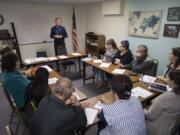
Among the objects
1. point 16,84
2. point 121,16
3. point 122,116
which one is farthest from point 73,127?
point 121,16

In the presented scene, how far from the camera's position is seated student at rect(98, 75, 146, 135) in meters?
1.18

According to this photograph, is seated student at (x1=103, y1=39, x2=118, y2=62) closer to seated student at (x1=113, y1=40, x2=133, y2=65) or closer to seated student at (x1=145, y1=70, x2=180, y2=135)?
seated student at (x1=113, y1=40, x2=133, y2=65)

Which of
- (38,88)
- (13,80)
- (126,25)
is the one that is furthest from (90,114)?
(126,25)

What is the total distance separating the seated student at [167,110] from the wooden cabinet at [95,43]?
4402 millimetres

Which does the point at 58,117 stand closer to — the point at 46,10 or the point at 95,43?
the point at 95,43

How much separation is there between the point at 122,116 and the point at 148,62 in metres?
2.04

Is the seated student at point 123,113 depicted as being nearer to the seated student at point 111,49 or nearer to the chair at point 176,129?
the chair at point 176,129

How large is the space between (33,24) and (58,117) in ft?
17.5

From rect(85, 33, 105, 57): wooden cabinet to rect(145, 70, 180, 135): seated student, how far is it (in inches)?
173

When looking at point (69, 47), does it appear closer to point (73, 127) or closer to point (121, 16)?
point (121, 16)

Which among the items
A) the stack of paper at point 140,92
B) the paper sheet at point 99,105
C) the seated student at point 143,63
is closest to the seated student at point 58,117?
the paper sheet at point 99,105

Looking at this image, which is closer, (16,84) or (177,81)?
(177,81)

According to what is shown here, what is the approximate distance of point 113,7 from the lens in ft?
16.4

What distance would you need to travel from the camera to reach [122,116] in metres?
1.19
